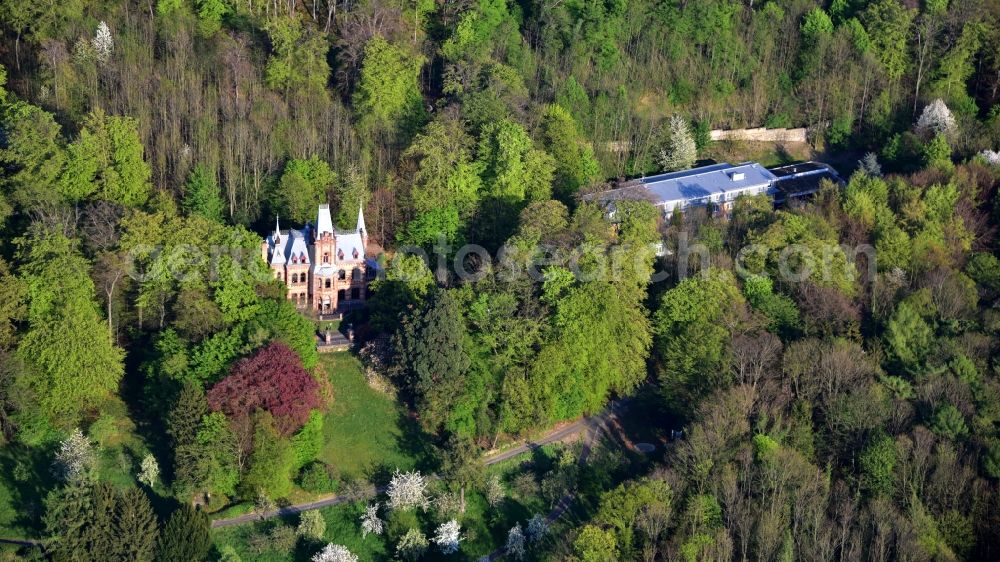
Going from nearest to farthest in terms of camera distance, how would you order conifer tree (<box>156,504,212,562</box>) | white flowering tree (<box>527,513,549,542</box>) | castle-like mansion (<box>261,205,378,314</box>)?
conifer tree (<box>156,504,212,562</box>)
white flowering tree (<box>527,513,549,542</box>)
castle-like mansion (<box>261,205,378,314</box>)

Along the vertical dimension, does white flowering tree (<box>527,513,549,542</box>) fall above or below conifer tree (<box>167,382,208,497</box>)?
below

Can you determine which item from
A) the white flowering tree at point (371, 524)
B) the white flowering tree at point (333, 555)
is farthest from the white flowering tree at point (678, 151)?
the white flowering tree at point (333, 555)

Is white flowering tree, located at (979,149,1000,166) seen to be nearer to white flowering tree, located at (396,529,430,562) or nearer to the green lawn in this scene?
the green lawn

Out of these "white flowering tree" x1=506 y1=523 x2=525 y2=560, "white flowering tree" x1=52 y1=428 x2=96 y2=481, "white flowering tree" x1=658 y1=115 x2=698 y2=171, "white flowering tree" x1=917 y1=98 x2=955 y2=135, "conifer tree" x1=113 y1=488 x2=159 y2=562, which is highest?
"white flowering tree" x1=917 y1=98 x2=955 y2=135

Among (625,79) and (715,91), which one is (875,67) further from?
(625,79)

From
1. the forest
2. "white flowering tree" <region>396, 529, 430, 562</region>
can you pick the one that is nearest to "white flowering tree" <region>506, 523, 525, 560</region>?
the forest

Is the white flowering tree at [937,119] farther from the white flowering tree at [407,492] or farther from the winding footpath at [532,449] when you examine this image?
the white flowering tree at [407,492]

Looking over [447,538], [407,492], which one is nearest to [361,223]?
[407,492]

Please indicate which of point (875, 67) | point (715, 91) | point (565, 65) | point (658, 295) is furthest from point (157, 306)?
point (875, 67)
